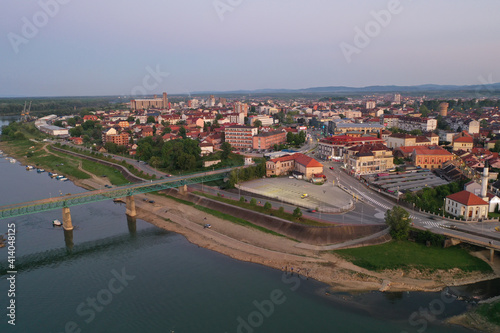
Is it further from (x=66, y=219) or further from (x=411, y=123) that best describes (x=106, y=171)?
(x=411, y=123)

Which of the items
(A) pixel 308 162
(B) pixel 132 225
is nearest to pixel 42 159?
(B) pixel 132 225

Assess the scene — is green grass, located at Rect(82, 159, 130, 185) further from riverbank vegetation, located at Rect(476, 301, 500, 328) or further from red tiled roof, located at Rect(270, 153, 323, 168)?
riverbank vegetation, located at Rect(476, 301, 500, 328)

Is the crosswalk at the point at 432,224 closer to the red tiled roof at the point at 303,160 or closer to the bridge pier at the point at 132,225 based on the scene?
the red tiled roof at the point at 303,160

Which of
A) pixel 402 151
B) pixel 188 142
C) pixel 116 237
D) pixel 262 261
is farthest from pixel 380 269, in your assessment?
pixel 188 142

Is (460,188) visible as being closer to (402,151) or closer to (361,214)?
(361,214)

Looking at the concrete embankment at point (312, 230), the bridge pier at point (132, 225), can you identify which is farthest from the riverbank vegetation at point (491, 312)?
the bridge pier at point (132, 225)

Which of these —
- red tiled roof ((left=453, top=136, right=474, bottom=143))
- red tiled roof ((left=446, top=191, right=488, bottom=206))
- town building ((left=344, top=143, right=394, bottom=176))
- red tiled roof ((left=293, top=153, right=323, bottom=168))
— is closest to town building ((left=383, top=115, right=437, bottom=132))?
red tiled roof ((left=453, top=136, right=474, bottom=143))
